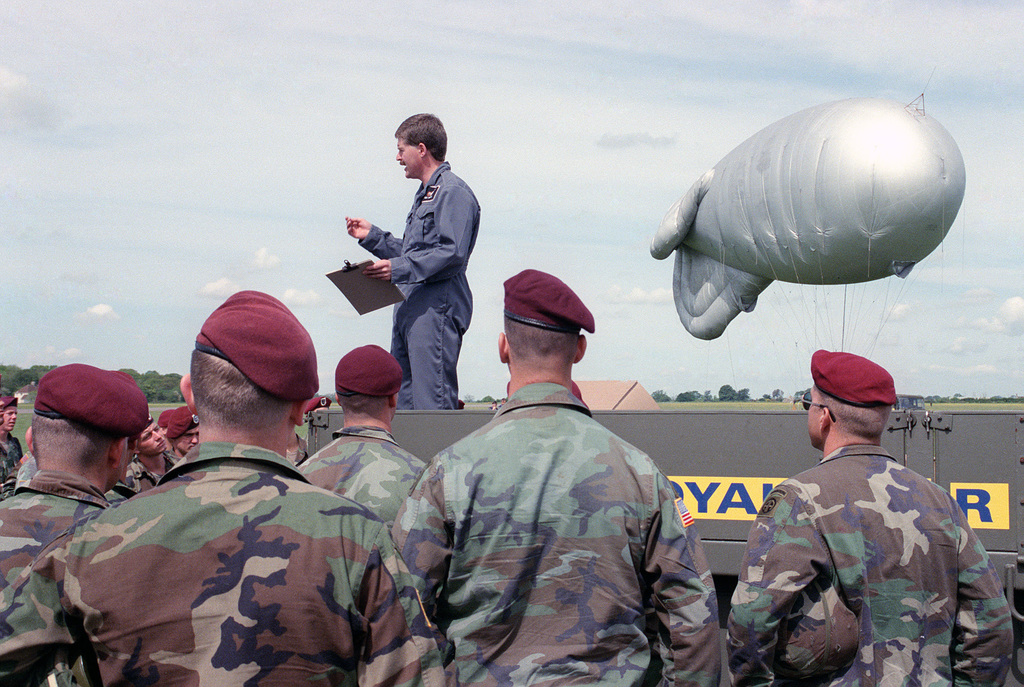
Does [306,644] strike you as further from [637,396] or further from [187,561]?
[637,396]

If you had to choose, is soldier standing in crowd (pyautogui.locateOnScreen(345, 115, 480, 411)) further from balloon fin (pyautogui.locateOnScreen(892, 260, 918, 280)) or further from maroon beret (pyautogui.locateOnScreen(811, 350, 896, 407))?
balloon fin (pyautogui.locateOnScreen(892, 260, 918, 280))

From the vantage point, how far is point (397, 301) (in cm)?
455

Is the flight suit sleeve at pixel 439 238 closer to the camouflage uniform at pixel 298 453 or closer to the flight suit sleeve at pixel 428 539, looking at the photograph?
the camouflage uniform at pixel 298 453

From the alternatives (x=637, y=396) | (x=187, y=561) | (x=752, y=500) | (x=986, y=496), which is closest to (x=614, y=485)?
(x=187, y=561)

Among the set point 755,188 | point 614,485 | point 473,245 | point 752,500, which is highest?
point 755,188

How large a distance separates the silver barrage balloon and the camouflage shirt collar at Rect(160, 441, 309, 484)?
27.2ft

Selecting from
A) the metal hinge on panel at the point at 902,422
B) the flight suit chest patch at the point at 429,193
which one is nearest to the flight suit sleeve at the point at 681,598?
the metal hinge on panel at the point at 902,422

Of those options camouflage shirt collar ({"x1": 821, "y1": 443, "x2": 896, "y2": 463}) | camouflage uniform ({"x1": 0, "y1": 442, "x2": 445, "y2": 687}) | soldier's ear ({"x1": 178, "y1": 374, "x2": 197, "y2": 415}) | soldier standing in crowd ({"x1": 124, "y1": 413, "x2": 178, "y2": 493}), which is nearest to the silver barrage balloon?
camouflage shirt collar ({"x1": 821, "y1": 443, "x2": 896, "y2": 463})

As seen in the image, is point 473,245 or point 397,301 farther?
point 473,245

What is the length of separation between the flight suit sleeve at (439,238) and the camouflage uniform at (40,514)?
7.04 ft

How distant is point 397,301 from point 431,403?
589 millimetres

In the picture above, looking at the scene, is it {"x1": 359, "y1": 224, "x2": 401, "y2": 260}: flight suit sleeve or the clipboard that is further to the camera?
{"x1": 359, "y1": 224, "x2": 401, "y2": 260}: flight suit sleeve

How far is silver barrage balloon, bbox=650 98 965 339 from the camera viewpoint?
28.6 feet

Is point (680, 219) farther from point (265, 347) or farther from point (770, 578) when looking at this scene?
point (265, 347)
